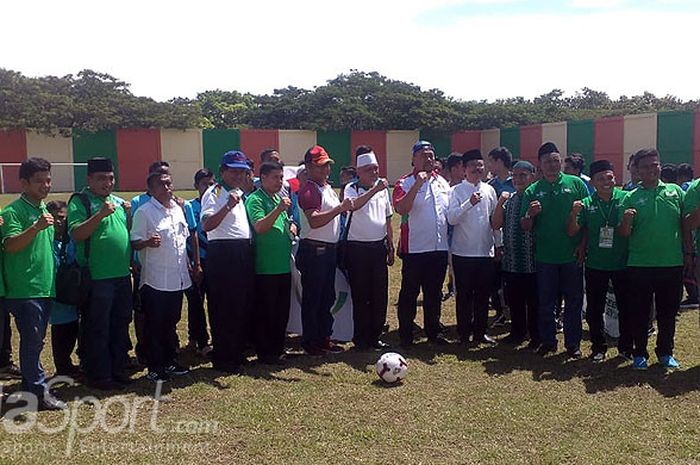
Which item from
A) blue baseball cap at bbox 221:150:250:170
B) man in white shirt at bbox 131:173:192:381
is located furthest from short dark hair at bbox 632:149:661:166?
man in white shirt at bbox 131:173:192:381

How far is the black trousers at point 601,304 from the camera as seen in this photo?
237 inches

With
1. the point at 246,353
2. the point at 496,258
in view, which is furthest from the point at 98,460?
the point at 496,258

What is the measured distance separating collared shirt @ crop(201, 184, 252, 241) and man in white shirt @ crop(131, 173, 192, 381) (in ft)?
0.84

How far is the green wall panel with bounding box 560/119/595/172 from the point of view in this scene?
35406 mm

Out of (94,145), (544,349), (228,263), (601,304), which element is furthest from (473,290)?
(94,145)

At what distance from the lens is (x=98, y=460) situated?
4.07 metres

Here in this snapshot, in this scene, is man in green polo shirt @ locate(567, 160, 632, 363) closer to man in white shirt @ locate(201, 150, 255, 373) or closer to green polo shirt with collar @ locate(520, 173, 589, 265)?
green polo shirt with collar @ locate(520, 173, 589, 265)

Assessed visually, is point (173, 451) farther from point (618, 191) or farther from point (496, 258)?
point (618, 191)

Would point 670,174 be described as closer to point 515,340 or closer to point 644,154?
point 644,154

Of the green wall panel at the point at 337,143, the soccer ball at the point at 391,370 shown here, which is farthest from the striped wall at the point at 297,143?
the soccer ball at the point at 391,370

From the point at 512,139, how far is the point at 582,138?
5666 mm

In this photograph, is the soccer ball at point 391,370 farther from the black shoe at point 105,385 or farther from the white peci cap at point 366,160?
the black shoe at point 105,385

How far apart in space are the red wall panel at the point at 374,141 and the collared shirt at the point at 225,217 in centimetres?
3764

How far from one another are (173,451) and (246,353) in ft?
7.59
